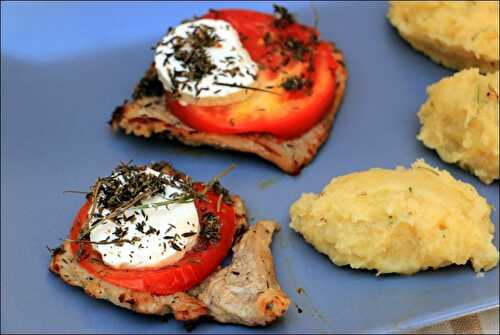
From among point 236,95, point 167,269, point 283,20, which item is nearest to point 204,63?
point 236,95

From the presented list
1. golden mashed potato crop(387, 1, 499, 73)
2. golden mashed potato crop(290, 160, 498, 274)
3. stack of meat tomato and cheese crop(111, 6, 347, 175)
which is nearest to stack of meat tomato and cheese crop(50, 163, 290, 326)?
golden mashed potato crop(290, 160, 498, 274)

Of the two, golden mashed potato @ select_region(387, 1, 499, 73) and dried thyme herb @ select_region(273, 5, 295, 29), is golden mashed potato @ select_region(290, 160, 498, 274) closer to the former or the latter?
golden mashed potato @ select_region(387, 1, 499, 73)

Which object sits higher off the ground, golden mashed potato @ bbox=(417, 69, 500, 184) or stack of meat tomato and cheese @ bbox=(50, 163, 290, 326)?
golden mashed potato @ bbox=(417, 69, 500, 184)

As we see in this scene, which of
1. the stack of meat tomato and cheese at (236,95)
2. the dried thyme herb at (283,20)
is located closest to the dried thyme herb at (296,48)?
the stack of meat tomato and cheese at (236,95)

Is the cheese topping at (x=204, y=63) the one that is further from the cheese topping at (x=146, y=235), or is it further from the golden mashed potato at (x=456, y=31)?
the golden mashed potato at (x=456, y=31)

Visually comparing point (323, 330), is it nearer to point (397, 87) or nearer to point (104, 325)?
point (104, 325)

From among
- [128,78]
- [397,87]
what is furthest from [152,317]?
[397,87]
